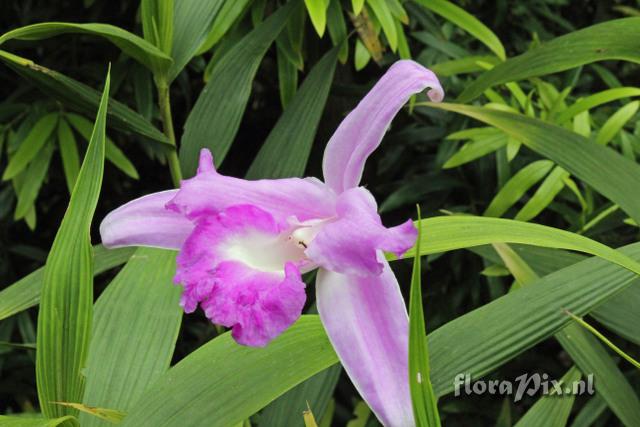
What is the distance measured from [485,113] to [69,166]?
689mm

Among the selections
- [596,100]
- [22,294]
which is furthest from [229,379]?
[596,100]

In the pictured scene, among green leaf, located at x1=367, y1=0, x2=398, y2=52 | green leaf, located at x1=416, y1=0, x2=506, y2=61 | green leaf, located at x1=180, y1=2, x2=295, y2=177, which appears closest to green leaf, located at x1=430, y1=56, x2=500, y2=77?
green leaf, located at x1=416, y1=0, x2=506, y2=61

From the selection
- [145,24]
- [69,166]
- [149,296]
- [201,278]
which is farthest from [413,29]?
[201,278]

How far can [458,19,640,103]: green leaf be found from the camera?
2.18 feet

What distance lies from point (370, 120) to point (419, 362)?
16cm

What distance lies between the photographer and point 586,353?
2.07 feet

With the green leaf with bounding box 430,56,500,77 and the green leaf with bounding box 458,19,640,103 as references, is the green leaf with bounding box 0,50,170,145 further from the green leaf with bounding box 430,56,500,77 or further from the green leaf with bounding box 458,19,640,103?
the green leaf with bounding box 430,56,500,77

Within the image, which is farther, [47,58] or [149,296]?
[47,58]

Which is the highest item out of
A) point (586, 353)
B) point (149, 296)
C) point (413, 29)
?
point (413, 29)

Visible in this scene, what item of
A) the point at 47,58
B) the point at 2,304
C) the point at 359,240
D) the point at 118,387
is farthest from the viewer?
the point at 47,58

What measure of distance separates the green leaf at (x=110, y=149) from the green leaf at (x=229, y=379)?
0.71 m

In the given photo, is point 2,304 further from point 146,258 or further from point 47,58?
point 47,58

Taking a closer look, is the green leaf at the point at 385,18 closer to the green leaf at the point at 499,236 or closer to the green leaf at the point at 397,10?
the green leaf at the point at 397,10

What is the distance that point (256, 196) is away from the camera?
0.46m
